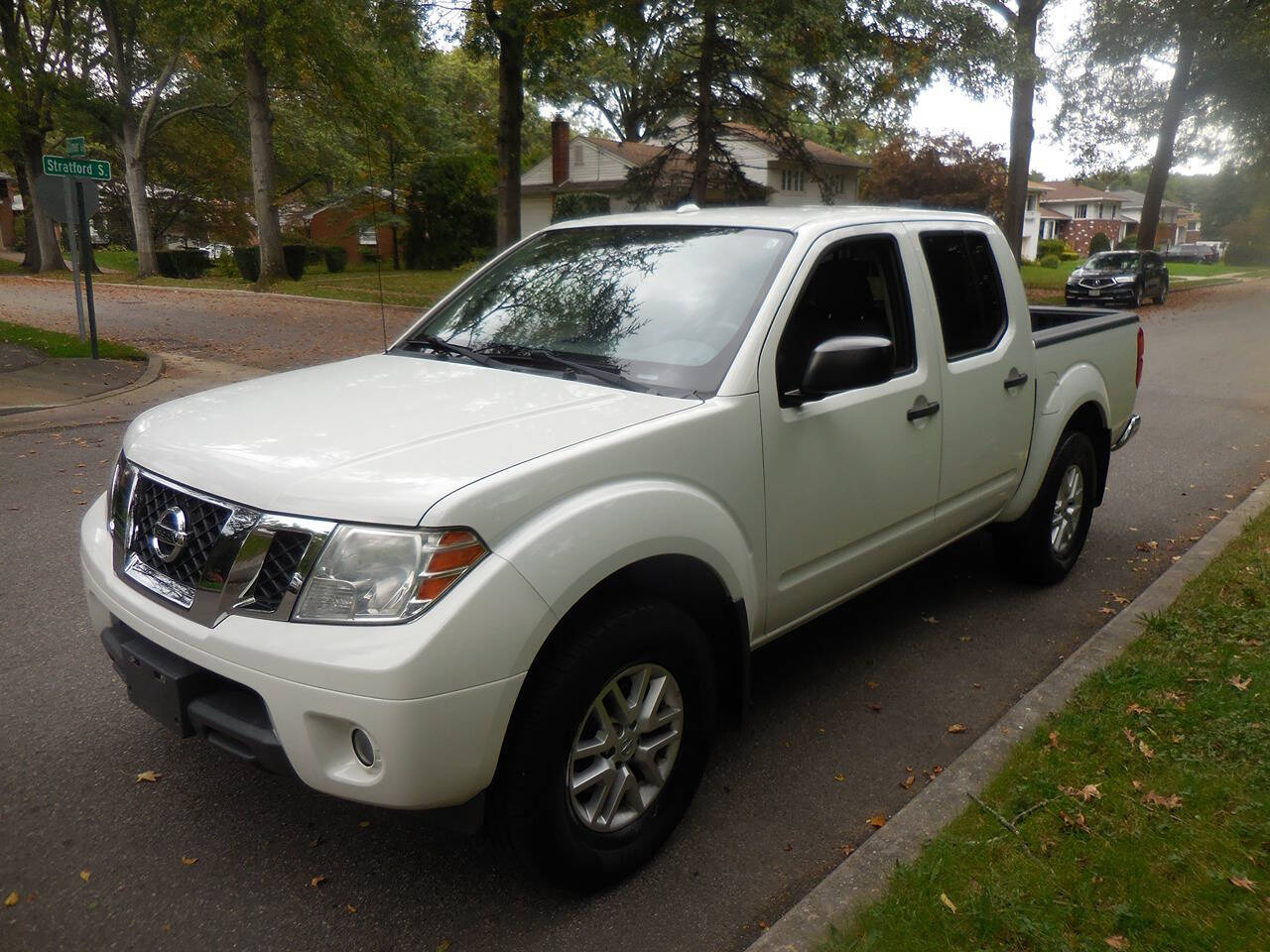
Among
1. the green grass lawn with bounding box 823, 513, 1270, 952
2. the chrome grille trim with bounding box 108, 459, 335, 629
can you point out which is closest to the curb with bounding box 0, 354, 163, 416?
Result: the chrome grille trim with bounding box 108, 459, 335, 629

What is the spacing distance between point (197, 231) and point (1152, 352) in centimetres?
4445

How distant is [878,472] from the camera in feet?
12.8

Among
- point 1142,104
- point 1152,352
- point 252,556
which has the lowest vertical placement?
point 1152,352

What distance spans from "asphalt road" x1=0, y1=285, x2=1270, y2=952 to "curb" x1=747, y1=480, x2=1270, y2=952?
0.15m

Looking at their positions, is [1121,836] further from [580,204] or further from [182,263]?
[182,263]

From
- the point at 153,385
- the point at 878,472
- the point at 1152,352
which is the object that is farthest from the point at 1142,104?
the point at 878,472

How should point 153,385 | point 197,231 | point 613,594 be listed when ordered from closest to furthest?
point 613,594 → point 153,385 → point 197,231

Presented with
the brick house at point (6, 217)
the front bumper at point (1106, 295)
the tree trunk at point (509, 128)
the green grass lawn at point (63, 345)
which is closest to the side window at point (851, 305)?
the green grass lawn at point (63, 345)

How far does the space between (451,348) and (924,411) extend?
1.81m

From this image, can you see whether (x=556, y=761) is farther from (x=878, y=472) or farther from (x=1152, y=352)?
(x=1152, y=352)

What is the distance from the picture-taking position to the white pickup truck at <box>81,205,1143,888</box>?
2498 millimetres

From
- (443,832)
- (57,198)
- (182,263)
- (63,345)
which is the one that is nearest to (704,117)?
(63,345)

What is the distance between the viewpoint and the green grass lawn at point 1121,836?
269 cm

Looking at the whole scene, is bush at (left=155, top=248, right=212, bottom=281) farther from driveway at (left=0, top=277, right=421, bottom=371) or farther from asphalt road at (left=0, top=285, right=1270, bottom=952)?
asphalt road at (left=0, top=285, right=1270, bottom=952)
